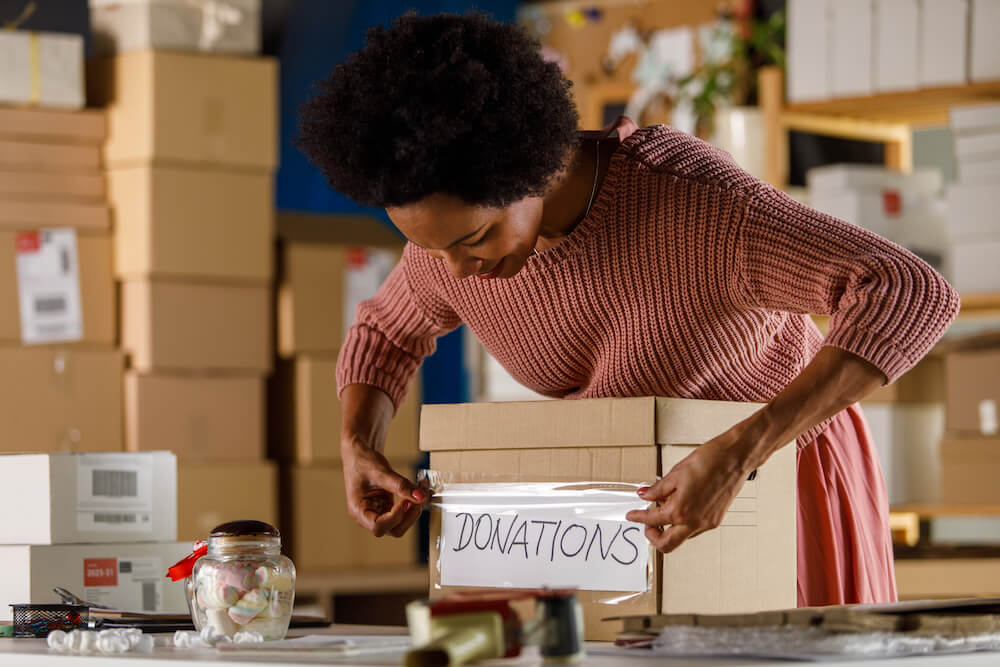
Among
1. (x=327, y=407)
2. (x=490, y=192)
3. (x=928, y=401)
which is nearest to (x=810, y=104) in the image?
(x=928, y=401)

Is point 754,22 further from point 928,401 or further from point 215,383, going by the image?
point 215,383

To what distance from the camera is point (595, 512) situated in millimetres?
1102

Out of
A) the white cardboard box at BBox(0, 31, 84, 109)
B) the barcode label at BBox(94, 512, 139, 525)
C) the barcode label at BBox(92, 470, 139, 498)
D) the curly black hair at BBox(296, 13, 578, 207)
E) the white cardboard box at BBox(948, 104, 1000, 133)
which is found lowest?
the barcode label at BBox(94, 512, 139, 525)

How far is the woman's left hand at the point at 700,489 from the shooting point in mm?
1033

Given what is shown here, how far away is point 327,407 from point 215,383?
28 centimetres

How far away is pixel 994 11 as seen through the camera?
285cm

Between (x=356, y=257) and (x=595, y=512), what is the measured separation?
2.35 metres

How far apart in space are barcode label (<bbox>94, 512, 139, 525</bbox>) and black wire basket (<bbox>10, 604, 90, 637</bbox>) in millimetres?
204

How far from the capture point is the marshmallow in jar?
1096 millimetres

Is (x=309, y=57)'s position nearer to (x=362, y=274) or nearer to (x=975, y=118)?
(x=362, y=274)

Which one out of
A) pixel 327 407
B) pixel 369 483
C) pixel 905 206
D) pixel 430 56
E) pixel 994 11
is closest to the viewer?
pixel 430 56

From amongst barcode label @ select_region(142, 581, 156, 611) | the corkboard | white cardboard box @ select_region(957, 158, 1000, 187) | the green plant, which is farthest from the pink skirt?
the corkboard

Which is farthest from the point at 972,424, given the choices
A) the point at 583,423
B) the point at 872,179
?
the point at 583,423

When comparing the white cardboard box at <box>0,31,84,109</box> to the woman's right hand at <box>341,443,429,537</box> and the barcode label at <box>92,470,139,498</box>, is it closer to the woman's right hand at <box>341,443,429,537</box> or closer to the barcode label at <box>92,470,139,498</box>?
the barcode label at <box>92,470,139,498</box>
